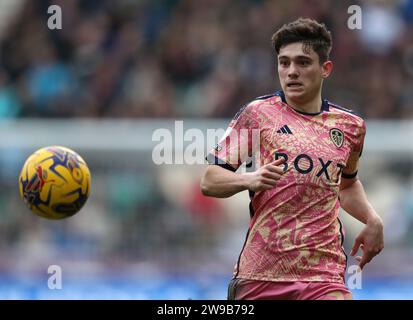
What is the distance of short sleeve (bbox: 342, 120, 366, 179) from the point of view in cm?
764

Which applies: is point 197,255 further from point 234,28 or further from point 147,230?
point 234,28

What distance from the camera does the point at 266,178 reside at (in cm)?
674

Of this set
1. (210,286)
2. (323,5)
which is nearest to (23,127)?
(210,286)

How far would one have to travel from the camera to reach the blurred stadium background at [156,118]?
12789mm

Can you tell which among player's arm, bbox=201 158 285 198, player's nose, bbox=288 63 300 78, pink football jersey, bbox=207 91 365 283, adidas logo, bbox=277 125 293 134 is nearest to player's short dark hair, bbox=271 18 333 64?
player's nose, bbox=288 63 300 78

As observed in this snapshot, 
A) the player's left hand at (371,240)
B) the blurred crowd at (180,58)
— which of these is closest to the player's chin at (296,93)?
the player's left hand at (371,240)

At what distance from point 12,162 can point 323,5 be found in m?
6.15


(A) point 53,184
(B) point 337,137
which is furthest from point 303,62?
(A) point 53,184

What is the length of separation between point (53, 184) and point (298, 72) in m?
2.14

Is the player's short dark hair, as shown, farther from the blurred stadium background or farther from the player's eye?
the blurred stadium background

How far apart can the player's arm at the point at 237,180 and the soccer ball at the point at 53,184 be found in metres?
1.52

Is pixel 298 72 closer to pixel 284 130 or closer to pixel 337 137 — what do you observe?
pixel 284 130

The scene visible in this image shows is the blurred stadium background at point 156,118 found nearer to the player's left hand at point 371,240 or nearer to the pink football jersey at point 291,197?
the player's left hand at point 371,240

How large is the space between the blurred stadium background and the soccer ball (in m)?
4.29
